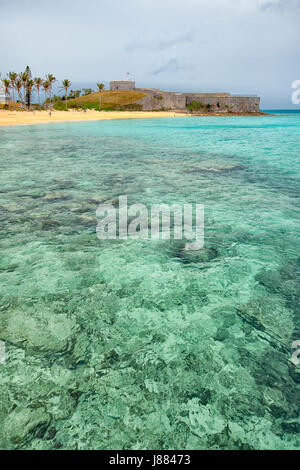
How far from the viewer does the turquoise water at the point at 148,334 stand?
2.41 m

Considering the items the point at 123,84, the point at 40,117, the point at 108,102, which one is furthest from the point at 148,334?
the point at 123,84

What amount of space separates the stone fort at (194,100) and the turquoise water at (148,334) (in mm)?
88547

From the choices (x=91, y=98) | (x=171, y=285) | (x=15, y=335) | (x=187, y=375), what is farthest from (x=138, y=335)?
(x=91, y=98)

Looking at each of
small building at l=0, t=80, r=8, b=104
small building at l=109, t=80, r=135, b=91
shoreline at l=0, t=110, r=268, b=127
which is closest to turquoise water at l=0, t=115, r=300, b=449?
shoreline at l=0, t=110, r=268, b=127

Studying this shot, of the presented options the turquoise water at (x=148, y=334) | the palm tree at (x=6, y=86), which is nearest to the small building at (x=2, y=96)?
the palm tree at (x=6, y=86)

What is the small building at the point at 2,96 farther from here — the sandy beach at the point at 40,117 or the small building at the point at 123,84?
the small building at the point at 123,84

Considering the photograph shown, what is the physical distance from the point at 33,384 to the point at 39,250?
296cm

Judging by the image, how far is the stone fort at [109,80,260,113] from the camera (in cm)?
8881

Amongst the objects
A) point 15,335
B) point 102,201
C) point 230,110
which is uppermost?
point 230,110

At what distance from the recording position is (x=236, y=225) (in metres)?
6.59

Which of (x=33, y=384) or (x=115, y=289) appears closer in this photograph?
(x=33, y=384)

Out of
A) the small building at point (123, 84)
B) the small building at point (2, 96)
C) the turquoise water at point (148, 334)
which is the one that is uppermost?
the small building at point (123, 84)

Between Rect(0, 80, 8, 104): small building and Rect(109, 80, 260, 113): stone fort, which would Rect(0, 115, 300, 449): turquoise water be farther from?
Rect(109, 80, 260, 113): stone fort
